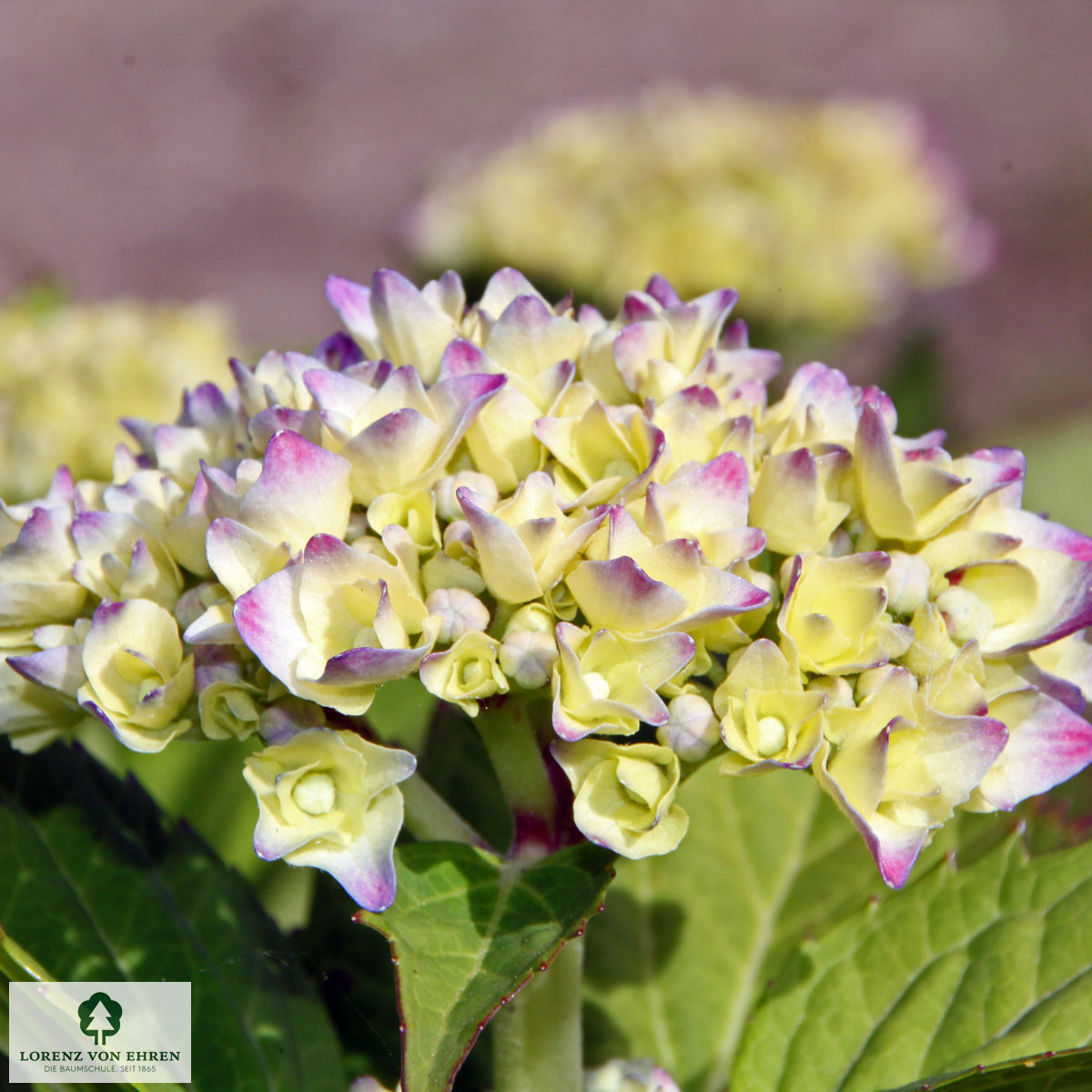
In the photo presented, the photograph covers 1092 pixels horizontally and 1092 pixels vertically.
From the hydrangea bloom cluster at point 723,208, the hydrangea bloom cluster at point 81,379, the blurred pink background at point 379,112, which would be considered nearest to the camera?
the hydrangea bloom cluster at point 81,379

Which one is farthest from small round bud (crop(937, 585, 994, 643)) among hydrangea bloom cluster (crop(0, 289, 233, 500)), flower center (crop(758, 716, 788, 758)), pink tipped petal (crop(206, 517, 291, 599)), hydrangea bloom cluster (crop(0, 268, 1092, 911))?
hydrangea bloom cluster (crop(0, 289, 233, 500))

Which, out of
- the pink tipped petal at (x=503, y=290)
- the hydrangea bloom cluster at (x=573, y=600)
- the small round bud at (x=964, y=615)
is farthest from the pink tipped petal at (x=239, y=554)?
the small round bud at (x=964, y=615)

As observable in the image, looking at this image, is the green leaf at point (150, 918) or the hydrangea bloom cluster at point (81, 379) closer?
the green leaf at point (150, 918)

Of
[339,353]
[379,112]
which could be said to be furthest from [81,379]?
[379,112]

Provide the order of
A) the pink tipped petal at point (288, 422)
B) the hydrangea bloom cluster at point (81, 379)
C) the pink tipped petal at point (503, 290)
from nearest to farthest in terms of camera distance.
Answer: the pink tipped petal at point (288, 422), the pink tipped petal at point (503, 290), the hydrangea bloom cluster at point (81, 379)

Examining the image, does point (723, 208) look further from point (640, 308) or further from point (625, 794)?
point (625, 794)

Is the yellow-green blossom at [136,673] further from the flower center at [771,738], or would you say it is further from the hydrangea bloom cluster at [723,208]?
the hydrangea bloom cluster at [723,208]

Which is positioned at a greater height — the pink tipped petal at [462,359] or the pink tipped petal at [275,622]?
the pink tipped petal at [462,359]

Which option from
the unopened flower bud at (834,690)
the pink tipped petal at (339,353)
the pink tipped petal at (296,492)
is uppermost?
the pink tipped petal at (339,353)
